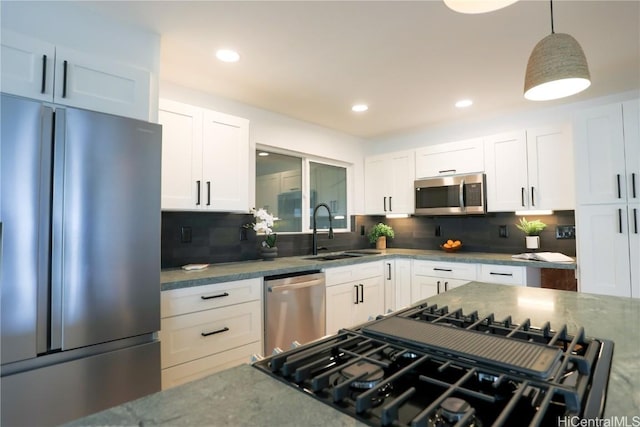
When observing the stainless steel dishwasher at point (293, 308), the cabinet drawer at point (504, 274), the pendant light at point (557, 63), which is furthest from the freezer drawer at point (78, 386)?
the cabinet drawer at point (504, 274)

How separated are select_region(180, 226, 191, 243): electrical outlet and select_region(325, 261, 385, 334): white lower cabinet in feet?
4.03

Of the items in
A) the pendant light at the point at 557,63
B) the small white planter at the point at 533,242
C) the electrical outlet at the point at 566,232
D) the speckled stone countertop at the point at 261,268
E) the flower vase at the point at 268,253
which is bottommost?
the speckled stone countertop at the point at 261,268

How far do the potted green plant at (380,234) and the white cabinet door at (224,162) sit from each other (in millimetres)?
2117

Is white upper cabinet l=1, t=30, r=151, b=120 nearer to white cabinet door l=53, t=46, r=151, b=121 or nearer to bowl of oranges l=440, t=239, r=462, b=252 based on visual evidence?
white cabinet door l=53, t=46, r=151, b=121

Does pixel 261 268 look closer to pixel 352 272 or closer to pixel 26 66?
pixel 352 272

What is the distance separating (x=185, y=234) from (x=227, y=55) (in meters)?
1.45

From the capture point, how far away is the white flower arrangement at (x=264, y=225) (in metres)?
3.01

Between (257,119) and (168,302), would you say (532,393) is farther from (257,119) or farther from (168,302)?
(257,119)

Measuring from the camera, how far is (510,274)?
293 cm

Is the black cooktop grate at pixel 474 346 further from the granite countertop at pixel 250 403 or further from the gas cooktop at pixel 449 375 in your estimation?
the granite countertop at pixel 250 403

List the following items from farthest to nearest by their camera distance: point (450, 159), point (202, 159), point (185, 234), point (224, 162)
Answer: point (450, 159) → point (185, 234) → point (224, 162) → point (202, 159)

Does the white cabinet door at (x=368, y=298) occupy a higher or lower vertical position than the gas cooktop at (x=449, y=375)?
lower

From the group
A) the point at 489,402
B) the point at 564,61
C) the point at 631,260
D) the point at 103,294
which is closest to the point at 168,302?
the point at 103,294

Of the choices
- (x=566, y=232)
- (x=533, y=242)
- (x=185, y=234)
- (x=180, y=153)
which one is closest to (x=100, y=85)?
(x=180, y=153)
